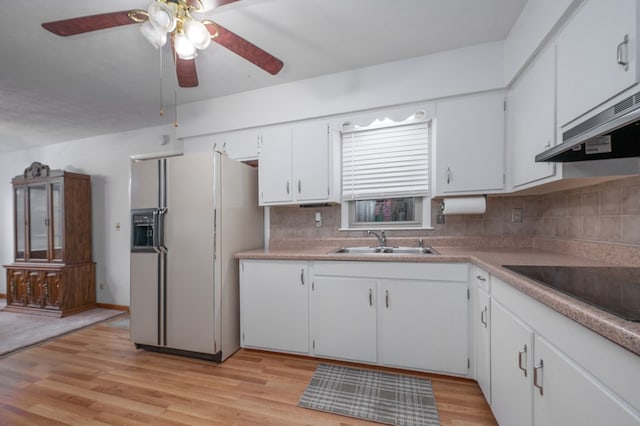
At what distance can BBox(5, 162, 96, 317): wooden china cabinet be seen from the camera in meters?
3.52

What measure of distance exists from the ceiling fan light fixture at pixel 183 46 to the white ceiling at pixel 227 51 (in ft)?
1.19

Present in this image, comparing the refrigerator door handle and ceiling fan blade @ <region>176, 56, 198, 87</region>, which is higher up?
ceiling fan blade @ <region>176, 56, 198, 87</region>

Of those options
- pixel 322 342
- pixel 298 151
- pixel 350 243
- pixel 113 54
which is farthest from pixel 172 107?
pixel 322 342

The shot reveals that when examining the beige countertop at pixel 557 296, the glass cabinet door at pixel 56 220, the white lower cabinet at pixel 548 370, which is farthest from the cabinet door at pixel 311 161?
the glass cabinet door at pixel 56 220

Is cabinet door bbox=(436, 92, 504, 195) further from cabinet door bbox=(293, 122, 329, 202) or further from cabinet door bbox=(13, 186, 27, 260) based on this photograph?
cabinet door bbox=(13, 186, 27, 260)

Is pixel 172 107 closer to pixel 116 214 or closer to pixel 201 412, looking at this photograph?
pixel 116 214

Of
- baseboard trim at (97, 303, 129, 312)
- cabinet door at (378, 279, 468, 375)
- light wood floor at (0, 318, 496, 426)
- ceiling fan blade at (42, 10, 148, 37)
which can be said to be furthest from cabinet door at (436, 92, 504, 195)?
baseboard trim at (97, 303, 129, 312)

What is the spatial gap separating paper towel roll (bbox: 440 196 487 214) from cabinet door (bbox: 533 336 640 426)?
1.30 m

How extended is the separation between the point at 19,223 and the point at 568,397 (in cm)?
619

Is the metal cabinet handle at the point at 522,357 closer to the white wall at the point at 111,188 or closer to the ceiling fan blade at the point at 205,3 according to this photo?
the ceiling fan blade at the point at 205,3

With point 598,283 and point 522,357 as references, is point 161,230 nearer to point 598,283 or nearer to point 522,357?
point 522,357

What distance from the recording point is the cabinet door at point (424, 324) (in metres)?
1.80

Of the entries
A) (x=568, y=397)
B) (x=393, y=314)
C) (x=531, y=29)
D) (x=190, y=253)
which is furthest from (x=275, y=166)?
(x=568, y=397)

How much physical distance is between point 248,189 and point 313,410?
1919mm
